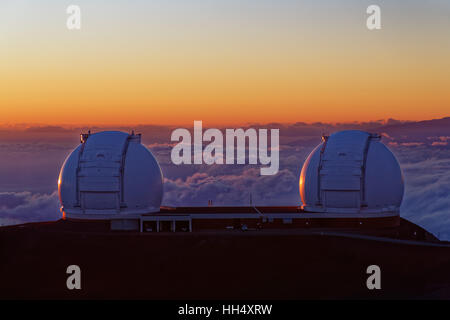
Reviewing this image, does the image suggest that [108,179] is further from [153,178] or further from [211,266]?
[211,266]

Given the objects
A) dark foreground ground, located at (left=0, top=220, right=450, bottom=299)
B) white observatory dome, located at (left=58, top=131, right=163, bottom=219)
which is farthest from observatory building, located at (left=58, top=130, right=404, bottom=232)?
dark foreground ground, located at (left=0, top=220, right=450, bottom=299)

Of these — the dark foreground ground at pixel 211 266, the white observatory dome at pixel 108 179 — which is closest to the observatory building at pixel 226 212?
the white observatory dome at pixel 108 179

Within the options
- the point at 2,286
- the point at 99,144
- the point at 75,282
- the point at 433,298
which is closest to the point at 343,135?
the point at 433,298

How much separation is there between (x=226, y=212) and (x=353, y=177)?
7879mm

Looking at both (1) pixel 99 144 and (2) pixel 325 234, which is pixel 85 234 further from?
(2) pixel 325 234

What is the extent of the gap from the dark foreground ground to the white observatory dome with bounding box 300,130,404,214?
388 cm

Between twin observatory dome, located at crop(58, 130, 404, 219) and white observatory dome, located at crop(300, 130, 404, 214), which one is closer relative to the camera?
twin observatory dome, located at crop(58, 130, 404, 219)

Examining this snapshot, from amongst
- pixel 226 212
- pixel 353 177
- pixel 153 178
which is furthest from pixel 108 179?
pixel 353 177

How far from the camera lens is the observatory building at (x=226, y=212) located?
4372 cm

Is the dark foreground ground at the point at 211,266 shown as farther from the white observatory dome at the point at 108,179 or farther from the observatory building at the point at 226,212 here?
the white observatory dome at the point at 108,179

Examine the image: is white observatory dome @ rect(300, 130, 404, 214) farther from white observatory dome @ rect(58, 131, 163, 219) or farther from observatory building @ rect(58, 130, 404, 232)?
white observatory dome @ rect(58, 131, 163, 219)

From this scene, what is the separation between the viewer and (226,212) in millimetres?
46469

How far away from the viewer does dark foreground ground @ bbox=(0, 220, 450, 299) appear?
40.3 meters

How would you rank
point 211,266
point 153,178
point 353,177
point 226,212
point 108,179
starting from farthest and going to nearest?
point 226,212 < point 153,178 < point 353,177 < point 108,179 < point 211,266
